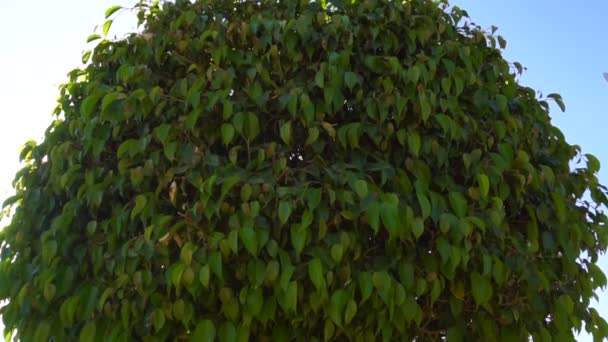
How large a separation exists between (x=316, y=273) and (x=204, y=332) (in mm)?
416

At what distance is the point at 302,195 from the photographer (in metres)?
2.64

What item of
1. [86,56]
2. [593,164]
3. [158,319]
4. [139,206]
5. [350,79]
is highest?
[86,56]

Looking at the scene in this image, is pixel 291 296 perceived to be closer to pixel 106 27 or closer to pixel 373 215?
pixel 373 215

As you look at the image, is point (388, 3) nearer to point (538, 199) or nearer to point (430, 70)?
point (430, 70)

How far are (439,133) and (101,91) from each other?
4.21 feet

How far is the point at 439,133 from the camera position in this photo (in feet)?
9.61

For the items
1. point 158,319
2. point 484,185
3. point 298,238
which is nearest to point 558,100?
point 484,185

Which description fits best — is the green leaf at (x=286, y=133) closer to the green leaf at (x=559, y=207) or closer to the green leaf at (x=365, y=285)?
the green leaf at (x=365, y=285)

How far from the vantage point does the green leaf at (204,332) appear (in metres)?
2.59

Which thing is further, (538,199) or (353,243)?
(538,199)

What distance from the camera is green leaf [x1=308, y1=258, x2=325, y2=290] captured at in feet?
8.32

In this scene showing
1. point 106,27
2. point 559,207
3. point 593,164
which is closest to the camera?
point 559,207

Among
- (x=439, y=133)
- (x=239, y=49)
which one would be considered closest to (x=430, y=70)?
(x=439, y=133)

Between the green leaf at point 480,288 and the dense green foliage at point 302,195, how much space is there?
0.01 m
